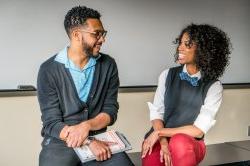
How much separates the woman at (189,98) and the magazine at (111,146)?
267 millimetres

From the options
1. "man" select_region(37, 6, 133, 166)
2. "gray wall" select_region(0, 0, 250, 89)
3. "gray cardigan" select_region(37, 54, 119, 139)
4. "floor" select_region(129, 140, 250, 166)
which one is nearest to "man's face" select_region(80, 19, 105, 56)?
"man" select_region(37, 6, 133, 166)

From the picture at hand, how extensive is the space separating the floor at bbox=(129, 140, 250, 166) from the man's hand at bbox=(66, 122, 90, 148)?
100cm

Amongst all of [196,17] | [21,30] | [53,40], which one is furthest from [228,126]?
[21,30]

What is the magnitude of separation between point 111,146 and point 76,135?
185mm

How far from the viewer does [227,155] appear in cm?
285

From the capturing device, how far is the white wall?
242 centimetres

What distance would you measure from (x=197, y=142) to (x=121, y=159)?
464 millimetres

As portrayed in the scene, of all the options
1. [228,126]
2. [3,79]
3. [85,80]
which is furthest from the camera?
[228,126]

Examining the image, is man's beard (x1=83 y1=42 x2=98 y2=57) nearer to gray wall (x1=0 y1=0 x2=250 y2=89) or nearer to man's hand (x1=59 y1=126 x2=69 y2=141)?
man's hand (x1=59 y1=126 x2=69 y2=141)

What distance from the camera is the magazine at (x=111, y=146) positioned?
5.29 ft

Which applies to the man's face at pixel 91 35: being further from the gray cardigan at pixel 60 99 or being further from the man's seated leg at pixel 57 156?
the man's seated leg at pixel 57 156

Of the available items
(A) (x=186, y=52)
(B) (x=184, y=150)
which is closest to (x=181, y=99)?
(A) (x=186, y=52)

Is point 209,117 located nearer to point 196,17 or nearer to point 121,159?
point 121,159

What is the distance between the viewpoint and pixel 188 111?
206 cm
